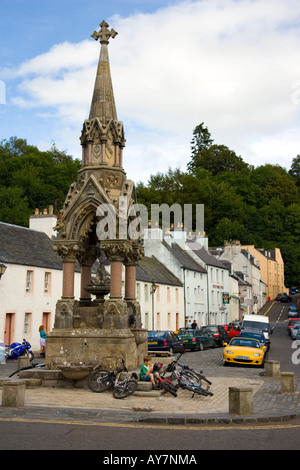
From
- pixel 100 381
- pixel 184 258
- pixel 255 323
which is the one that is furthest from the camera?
pixel 184 258

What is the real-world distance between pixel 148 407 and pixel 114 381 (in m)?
2.11

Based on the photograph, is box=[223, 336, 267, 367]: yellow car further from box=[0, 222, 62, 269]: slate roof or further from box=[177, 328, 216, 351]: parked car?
box=[0, 222, 62, 269]: slate roof

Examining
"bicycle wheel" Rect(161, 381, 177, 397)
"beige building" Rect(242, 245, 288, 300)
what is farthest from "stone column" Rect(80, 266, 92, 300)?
"beige building" Rect(242, 245, 288, 300)

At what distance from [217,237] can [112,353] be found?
3082 inches

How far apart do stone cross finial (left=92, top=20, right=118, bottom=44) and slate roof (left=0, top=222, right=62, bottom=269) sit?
1554 centimetres

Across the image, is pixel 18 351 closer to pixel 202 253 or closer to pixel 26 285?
pixel 26 285

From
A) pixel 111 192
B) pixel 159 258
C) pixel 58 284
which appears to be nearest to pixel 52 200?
pixel 159 258

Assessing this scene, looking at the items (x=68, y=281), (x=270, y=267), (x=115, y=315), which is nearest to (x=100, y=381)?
(x=115, y=315)

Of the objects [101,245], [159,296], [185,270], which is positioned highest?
[185,270]

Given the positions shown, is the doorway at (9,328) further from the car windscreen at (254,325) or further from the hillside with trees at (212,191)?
the hillside with trees at (212,191)

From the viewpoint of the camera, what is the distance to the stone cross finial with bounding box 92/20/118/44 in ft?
54.3

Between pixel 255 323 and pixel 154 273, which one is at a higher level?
pixel 154 273

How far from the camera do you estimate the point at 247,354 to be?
22.3 metres
